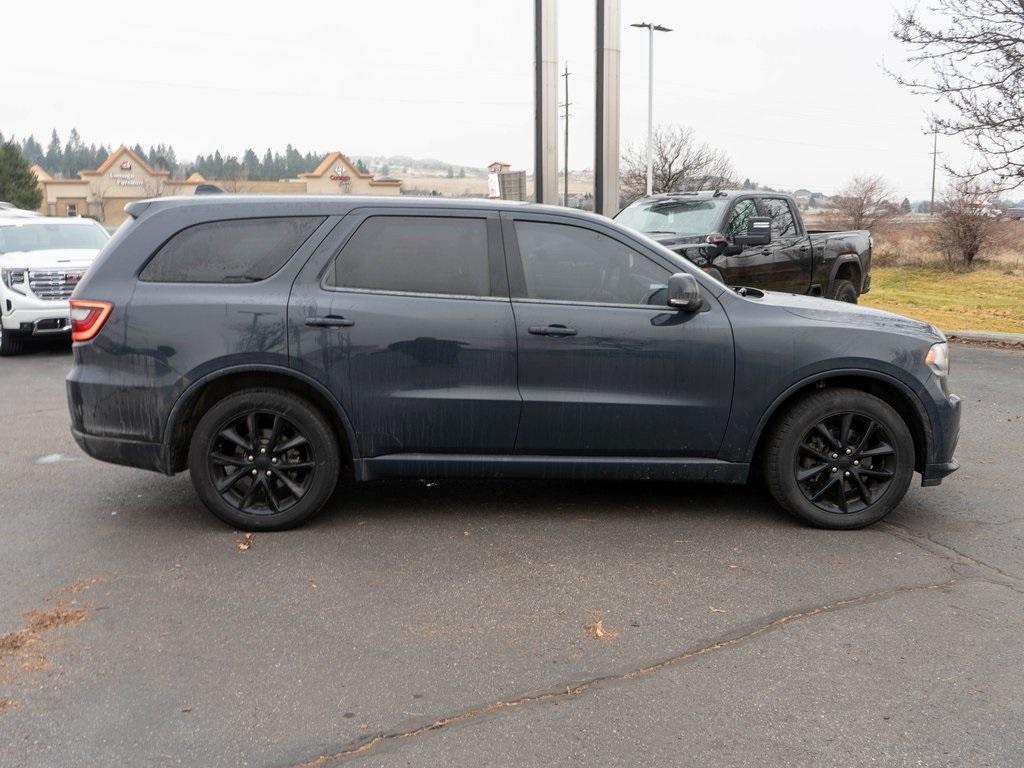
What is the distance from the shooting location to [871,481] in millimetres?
5539

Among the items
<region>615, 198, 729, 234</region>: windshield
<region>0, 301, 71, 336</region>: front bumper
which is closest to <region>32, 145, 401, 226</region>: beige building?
<region>0, 301, 71, 336</region>: front bumper

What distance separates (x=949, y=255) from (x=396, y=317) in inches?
1253

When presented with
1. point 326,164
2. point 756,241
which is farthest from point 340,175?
point 756,241

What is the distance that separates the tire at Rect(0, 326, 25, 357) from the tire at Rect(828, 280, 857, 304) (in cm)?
1039

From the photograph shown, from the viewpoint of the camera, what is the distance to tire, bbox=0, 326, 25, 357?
12781mm

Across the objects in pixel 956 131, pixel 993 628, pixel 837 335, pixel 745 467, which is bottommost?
pixel 993 628

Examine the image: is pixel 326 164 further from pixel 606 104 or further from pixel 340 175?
pixel 606 104

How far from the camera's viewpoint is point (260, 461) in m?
5.30

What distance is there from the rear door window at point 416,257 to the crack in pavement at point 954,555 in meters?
2.58

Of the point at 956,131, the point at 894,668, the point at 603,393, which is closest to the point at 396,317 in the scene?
the point at 603,393

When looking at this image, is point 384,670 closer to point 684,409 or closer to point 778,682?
point 778,682

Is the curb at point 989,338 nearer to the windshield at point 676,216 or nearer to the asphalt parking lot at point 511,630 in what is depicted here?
the windshield at point 676,216

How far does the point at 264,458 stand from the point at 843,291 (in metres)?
9.73

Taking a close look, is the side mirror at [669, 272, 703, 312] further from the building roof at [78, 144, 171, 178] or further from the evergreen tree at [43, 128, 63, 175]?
the evergreen tree at [43, 128, 63, 175]
